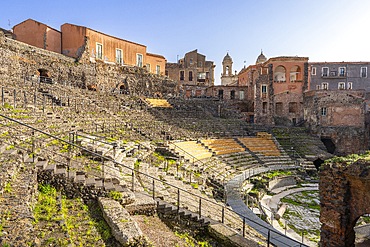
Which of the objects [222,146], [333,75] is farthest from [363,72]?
[222,146]

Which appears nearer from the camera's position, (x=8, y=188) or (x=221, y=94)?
(x=8, y=188)

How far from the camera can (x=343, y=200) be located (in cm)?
838

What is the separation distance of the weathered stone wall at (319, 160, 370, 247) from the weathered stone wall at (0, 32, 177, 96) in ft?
57.2

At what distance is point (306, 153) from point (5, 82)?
2383 centimetres

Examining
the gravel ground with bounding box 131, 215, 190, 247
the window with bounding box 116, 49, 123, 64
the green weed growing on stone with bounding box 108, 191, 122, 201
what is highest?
the window with bounding box 116, 49, 123, 64

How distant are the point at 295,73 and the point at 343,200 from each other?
27.4 m

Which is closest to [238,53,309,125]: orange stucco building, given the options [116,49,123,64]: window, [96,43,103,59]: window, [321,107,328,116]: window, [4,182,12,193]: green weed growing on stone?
[321,107,328,116]: window

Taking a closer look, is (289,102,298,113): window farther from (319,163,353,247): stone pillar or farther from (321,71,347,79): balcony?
(319,163,353,247): stone pillar

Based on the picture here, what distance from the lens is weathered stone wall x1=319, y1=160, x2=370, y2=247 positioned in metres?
8.06

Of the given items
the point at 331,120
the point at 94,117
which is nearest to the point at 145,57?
the point at 94,117

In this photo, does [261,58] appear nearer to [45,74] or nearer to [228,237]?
[45,74]

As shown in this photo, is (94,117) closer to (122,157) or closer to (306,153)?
(122,157)

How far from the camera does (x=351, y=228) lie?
846 cm

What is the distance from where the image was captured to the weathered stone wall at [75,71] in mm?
18156
